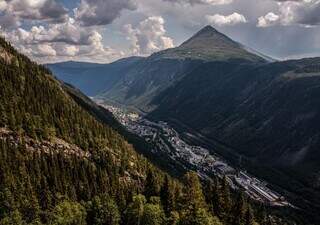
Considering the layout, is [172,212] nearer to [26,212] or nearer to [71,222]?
[71,222]

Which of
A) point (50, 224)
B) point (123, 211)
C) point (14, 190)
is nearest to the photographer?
point (50, 224)

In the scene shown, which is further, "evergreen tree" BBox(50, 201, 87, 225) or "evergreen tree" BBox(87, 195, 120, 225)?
"evergreen tree" BBox(87, 195, 120, 225)

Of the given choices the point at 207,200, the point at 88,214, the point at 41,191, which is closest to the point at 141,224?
the point at 88,214

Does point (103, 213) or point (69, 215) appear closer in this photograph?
point (69, 215)

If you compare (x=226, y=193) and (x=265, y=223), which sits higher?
(x=226, y=193)

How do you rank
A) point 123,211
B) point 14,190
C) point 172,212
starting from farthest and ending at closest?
point 14,190, point 123,211, point 172,212

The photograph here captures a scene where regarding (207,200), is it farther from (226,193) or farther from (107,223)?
(107,223)

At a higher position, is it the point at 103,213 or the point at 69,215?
the point at 69,215

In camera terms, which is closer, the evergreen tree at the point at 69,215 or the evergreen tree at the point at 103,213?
the evergreen tree at the point at 69,215

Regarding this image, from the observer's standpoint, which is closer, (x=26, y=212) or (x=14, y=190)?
(x=26, y=212)
